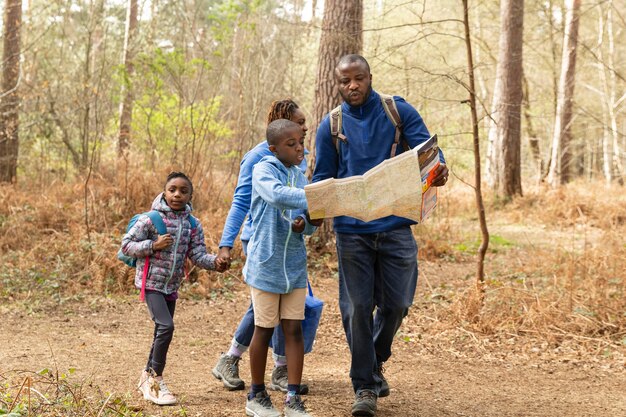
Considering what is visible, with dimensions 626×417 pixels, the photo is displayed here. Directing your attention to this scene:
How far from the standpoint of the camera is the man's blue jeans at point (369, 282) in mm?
4215

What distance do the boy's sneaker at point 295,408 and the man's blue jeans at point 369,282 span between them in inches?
17.6

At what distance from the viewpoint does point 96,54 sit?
13.4 meters

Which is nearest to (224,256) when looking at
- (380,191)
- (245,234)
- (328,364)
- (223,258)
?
(223,258)

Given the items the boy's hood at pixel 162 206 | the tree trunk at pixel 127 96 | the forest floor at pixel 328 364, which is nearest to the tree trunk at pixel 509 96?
the tree trunk at pixel 127 96

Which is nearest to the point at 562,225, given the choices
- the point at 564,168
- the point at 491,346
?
the point at 564,168

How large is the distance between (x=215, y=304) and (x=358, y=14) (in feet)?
14.4

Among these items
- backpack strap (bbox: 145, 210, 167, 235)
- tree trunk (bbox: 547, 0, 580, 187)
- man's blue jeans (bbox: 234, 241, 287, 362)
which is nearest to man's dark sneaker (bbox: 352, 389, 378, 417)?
man's blue jeans (bbox: 234, 241, 287, 362)

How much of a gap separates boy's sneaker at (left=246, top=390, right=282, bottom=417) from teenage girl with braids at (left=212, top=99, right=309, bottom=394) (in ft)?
2.26

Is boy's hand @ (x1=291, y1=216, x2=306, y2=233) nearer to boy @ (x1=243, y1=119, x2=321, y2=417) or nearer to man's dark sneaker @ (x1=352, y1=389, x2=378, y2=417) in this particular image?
boy @ (x1=243, y1=119, x2=321, y2=417)

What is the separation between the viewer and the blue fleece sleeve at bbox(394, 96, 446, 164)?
13.8 ft

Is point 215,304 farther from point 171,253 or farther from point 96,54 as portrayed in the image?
point 96,54

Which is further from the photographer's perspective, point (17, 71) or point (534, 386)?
point (17, 71)

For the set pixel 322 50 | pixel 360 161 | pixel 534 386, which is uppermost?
pixel 322 50

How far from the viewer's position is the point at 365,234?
420cm
